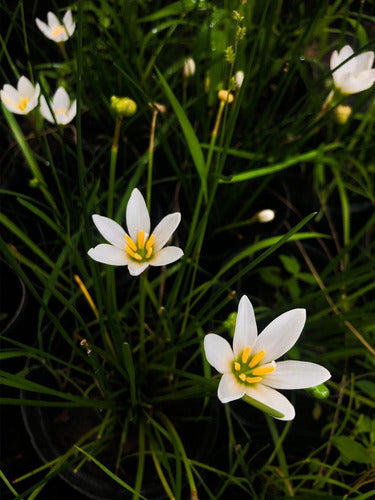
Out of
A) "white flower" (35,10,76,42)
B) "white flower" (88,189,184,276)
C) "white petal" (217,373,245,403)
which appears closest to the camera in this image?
"white petal" (217,373,245,403)

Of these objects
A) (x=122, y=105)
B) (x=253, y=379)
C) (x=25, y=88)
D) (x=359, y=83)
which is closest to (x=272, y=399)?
(x=253, y=379)

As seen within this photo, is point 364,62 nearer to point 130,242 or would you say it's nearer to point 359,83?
point 359,83

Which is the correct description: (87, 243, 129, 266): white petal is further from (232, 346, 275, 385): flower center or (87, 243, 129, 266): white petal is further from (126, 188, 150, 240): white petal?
(232, 346, 275, 385): flower center

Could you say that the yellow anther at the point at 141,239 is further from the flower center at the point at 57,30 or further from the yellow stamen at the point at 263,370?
the flower center at the point at 57,30

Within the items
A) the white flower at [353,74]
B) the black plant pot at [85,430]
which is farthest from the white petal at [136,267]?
the white flower at [353,74]

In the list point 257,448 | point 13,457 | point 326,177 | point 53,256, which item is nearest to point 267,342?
point 257,448

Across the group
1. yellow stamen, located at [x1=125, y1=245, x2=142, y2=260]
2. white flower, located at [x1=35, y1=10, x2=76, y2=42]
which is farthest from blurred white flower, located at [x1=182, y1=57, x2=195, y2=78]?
yellow stamen, located at [x1=125, y1=245, x2=142, y2=260]
